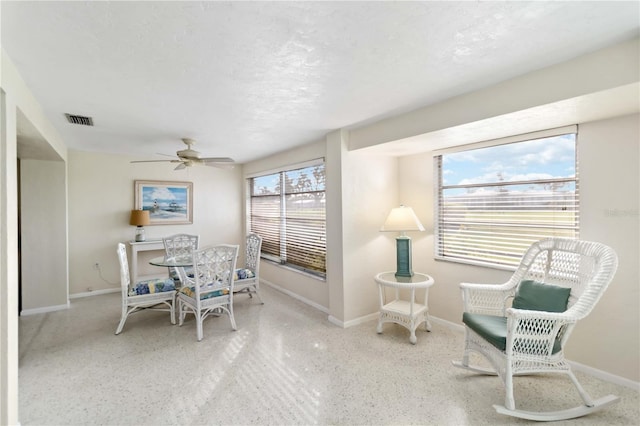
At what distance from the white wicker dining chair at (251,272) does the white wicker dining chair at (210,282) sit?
2.14ft

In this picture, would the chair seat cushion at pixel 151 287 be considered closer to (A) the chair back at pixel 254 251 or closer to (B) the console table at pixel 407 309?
(A) the chair back at pixel 254 251

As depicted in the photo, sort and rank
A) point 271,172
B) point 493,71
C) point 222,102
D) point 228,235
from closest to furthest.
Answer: point 493,71
point 222,102
point 271,172
point 228,235

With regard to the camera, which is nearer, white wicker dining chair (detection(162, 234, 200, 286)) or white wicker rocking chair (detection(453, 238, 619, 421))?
white wicker rocking chair (detection(453, 238, 619, 421))

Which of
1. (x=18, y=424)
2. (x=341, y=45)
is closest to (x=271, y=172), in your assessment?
(x=341, y=45)

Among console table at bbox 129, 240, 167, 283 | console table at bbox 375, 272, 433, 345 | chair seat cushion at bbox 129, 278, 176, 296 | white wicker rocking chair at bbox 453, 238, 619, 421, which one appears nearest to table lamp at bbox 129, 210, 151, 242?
console table at bbox 129, 240, 167, 283

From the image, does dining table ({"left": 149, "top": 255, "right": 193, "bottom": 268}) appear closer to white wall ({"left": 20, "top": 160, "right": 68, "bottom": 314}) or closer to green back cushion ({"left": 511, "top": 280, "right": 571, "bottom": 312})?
white wall ({"left": 20, "top": 160, "right": 68, "bottom": 314})

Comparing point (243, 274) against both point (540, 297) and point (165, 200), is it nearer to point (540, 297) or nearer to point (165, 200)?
point (165, 200)

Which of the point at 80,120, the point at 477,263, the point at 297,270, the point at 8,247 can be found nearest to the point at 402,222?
the point at 477,263

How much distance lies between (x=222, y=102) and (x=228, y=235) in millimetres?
3910

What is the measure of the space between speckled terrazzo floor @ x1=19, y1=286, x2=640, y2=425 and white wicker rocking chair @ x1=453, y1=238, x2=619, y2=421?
0.21 m

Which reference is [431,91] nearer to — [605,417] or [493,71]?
[493,71]

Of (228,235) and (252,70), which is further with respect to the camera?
(228,235)

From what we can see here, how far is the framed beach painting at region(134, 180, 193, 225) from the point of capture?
5.09 metres

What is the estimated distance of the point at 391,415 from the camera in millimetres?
1961
